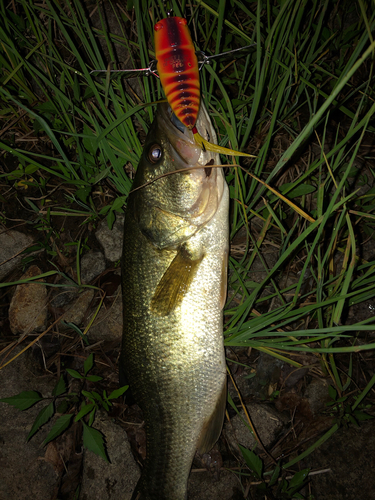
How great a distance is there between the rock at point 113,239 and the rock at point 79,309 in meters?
0.41

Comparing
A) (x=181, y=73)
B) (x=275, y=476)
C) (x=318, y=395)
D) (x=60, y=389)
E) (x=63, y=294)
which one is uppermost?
(x=181, y=73)

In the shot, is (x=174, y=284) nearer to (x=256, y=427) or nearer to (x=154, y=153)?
(x=154, y=153)

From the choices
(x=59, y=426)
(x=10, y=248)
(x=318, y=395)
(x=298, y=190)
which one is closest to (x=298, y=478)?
(x=318, y=395)

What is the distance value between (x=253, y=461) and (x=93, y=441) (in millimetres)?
1249

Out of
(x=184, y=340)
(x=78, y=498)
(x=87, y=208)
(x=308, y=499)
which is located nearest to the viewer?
(x=184, y=340)

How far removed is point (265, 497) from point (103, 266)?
2.35 meters

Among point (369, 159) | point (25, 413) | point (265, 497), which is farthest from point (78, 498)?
point (369, 159)

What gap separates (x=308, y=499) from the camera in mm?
2273

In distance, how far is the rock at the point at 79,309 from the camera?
2.73 meters

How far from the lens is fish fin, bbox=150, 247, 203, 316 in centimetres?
200

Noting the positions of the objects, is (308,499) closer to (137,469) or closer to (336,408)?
(336,408)

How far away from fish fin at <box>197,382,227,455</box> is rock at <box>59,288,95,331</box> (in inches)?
56.7

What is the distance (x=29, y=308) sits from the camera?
2.74 metres

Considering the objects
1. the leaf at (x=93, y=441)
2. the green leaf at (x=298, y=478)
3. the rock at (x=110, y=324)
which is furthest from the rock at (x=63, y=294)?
the green leaf at (x=298, y=478)
